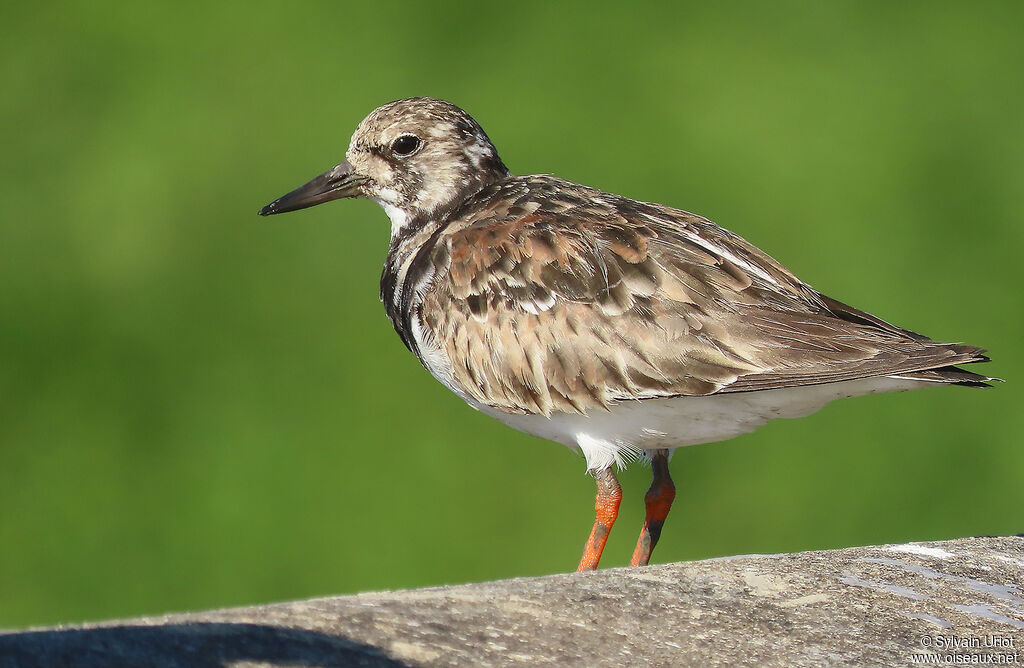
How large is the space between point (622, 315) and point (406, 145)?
→ 2.22 metres

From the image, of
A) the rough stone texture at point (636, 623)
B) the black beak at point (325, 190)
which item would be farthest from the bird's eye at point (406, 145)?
the rough stone texture at point (636, 623)

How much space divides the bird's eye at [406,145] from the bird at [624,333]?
0.61 meters

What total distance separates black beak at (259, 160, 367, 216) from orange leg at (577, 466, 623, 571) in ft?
8.43

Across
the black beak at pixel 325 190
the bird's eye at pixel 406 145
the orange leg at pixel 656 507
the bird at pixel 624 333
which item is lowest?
the orange leg at pixel 656 507

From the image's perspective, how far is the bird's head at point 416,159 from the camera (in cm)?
836

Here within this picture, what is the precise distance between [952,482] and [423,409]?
5443 millimetres

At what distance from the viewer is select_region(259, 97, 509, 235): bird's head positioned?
8359 millimetres

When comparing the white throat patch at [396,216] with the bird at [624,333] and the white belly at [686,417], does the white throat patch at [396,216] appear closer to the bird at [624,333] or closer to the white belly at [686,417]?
the bird at [624,333]

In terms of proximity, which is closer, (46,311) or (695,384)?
(695,384)

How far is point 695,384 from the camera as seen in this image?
6.54 metres

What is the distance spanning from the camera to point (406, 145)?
8383mm

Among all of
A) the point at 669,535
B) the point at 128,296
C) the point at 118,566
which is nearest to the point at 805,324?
the point at 669,535

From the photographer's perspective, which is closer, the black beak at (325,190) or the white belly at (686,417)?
the white belly at (686,417)

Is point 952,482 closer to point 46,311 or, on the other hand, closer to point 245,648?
point 46,311
